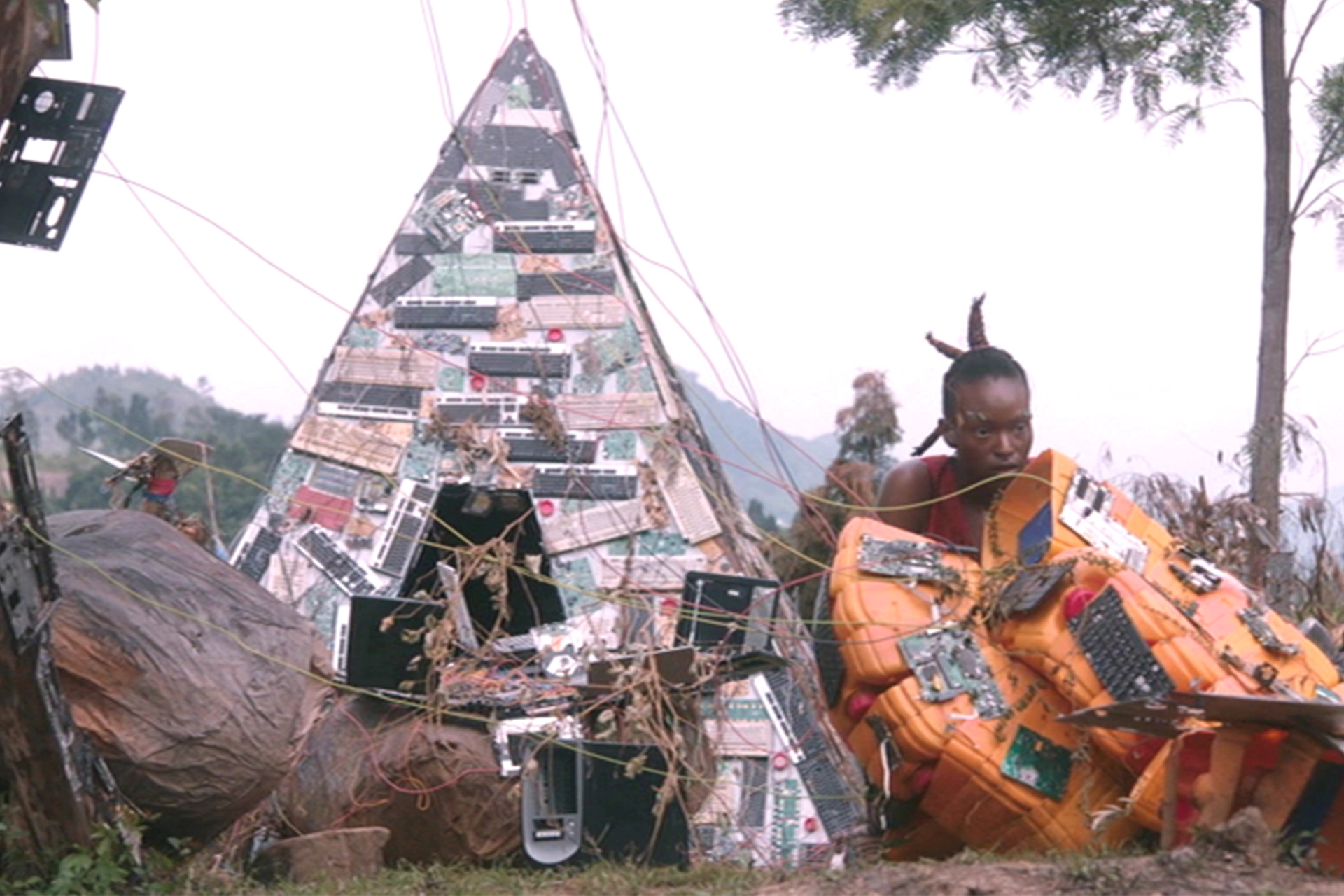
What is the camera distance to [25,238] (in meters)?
4.99

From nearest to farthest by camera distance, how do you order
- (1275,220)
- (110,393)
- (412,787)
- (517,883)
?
1. (517,883)
2. (412,787)
3. (1275,220)
4. (110,393)

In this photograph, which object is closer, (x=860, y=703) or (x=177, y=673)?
(x=177, y=673)

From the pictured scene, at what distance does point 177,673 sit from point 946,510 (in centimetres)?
277

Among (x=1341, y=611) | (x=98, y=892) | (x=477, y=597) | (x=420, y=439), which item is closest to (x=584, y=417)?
(x=420, y=439)

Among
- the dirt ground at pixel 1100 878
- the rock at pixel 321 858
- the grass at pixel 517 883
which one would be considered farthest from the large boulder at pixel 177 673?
the dirt ground at pixel 1100 878

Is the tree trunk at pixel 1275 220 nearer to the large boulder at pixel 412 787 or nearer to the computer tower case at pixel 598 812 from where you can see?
A: the computer tower case at pixel 598 812

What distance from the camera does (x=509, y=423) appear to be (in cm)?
→ 850

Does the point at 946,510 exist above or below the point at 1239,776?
above

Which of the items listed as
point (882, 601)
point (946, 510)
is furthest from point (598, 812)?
point (946, 510)

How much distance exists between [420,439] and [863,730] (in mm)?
3436

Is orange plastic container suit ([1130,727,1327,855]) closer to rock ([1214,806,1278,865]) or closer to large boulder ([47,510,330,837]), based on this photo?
rock ([1214,806,1278,865])

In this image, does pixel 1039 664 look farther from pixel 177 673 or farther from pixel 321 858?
pixel 177 673

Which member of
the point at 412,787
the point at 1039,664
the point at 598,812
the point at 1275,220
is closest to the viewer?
the point at 1039,664

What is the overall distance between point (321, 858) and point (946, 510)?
246cm
